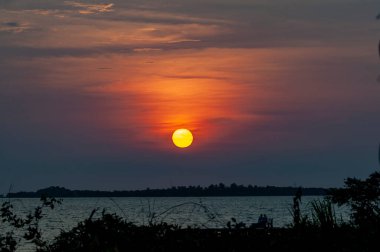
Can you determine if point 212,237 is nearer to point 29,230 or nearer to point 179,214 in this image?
point 29,230

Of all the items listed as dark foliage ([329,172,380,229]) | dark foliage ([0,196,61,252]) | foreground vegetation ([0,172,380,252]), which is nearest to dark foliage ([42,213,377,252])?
foreground vegetation ([0,172,380,252])

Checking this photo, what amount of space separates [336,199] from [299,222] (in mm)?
6222

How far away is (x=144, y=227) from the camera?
1141 cm

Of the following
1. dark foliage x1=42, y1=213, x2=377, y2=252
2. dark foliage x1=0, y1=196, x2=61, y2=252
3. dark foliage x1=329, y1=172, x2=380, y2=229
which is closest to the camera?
dark foliage x1=42, y1=213, x2=377, y2=252

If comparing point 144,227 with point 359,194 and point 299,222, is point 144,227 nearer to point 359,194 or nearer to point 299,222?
point 299,222

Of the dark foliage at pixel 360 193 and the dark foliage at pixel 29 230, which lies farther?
the dark foliage at pixel 360 193

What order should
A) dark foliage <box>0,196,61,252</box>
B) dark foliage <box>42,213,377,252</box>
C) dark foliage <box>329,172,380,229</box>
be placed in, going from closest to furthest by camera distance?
dark foliage <box>42,213,377,252</box>
dark foliage <box>0,196,61,252</box>
dark foliage <box>329,172,380,229</box>

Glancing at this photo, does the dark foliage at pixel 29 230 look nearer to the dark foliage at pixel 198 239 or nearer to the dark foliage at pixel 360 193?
the dark foliage at pixel 198 239

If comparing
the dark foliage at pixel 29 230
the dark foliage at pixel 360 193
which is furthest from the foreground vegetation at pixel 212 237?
the dark foliage at pixel 360 193

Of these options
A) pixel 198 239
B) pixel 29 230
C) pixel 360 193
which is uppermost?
pixel 360 193

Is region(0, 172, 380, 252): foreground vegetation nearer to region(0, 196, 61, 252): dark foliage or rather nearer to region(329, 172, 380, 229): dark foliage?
region(0, 196, 61, 252): dark foliage

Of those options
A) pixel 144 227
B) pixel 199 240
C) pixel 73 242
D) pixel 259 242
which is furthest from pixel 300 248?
pixel 73 242

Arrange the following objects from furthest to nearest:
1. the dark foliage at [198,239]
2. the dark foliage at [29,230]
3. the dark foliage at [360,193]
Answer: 1. the dark foliage at [360,193]
2. the dark foliage at [29,230]
3. the dark foliage at [198,239]

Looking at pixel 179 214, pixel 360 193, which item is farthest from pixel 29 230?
pixel 179 214
